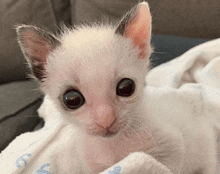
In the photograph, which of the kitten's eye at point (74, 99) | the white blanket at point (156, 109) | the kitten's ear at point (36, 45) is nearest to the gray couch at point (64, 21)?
the white blanket at point (156, 109)

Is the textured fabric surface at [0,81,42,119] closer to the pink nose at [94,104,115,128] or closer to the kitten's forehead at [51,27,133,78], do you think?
the kitten's forehead at [51,27,133,78]

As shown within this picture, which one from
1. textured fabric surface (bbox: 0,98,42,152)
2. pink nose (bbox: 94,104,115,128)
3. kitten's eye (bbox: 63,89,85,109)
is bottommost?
textured fabric surface (bbox: 0,98,42,152)

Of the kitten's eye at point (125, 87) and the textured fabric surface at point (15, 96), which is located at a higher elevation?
the kitten's eye at point (125, 87)

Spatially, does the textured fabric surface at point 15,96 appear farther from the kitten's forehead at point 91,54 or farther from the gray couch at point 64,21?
the kitten's forehead at point 91,54

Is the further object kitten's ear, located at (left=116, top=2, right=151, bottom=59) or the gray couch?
the gray couch

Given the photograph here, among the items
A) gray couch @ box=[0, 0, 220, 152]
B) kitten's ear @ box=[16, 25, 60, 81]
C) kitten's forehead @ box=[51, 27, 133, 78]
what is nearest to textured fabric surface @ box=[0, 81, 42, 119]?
gray couch @ box=[0, 0, 220, 152]

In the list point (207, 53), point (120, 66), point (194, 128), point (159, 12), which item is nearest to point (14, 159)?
point (120, 66)
